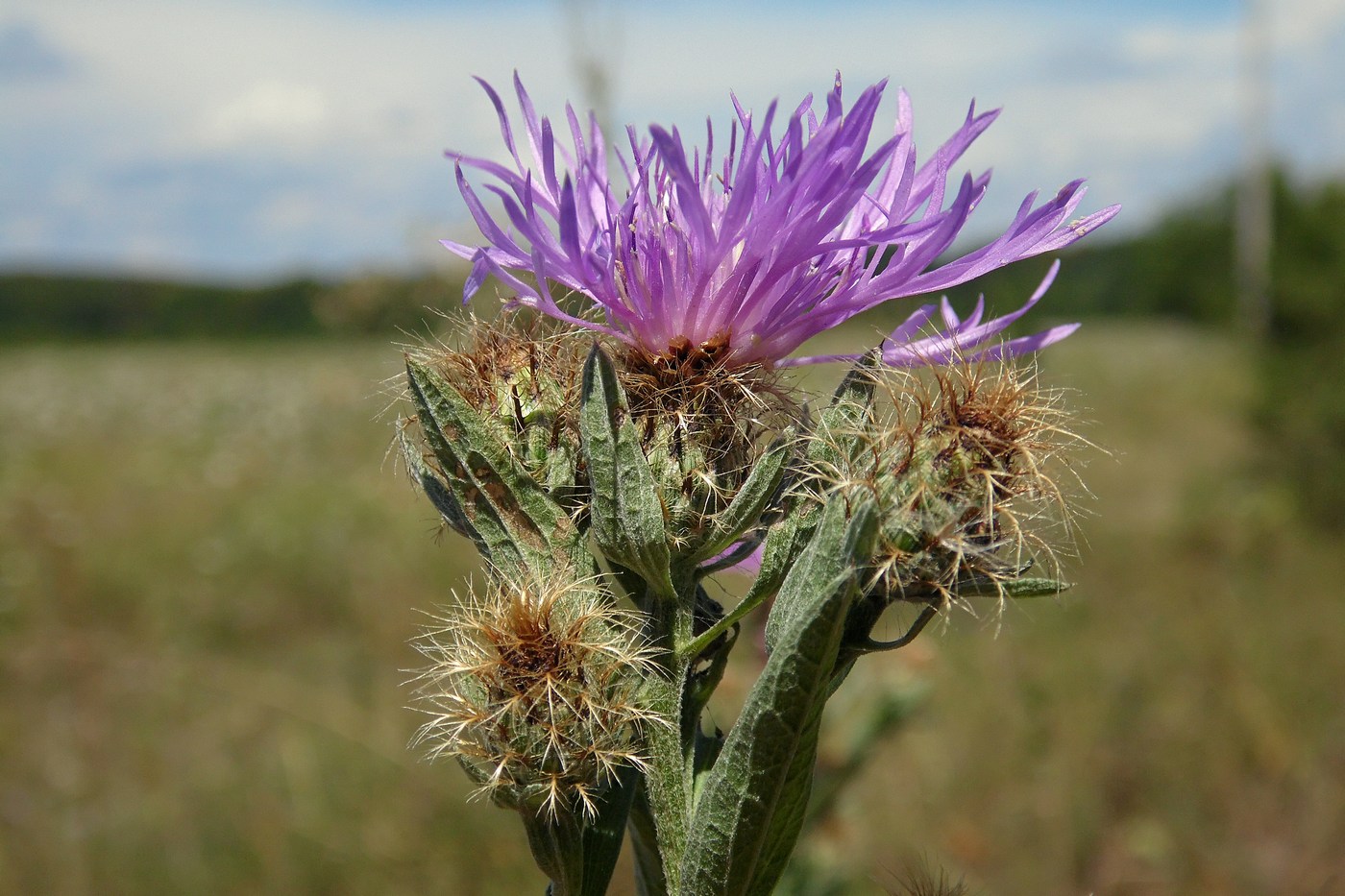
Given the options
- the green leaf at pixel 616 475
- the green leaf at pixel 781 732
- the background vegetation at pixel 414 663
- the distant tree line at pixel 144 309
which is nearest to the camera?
the green leaf at pixel 781 732

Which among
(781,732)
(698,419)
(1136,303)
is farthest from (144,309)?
(781,732)

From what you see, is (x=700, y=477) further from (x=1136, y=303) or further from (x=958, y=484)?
(x=1136, y=303)

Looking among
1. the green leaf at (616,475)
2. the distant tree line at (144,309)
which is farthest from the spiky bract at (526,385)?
the distant tree line at (144,309)

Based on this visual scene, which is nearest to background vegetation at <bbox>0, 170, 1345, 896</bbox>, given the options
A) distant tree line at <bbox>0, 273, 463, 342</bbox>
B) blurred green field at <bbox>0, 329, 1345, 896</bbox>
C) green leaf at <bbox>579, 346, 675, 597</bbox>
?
blurred green field at <bbox>0, 329, 1345, 896</bbox>

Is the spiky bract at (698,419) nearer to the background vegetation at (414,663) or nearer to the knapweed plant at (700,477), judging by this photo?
the knapweed plant at (700,477)

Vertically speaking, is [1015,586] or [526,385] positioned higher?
[526,385]

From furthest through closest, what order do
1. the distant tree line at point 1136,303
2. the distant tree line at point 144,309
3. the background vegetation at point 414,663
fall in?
the distant tree line at point 144,309 < the distant tree line at point 1136,303 < the background vegetation at point 414,663

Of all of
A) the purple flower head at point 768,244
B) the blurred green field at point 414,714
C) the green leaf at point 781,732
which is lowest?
the blurred green field at point 414,714
